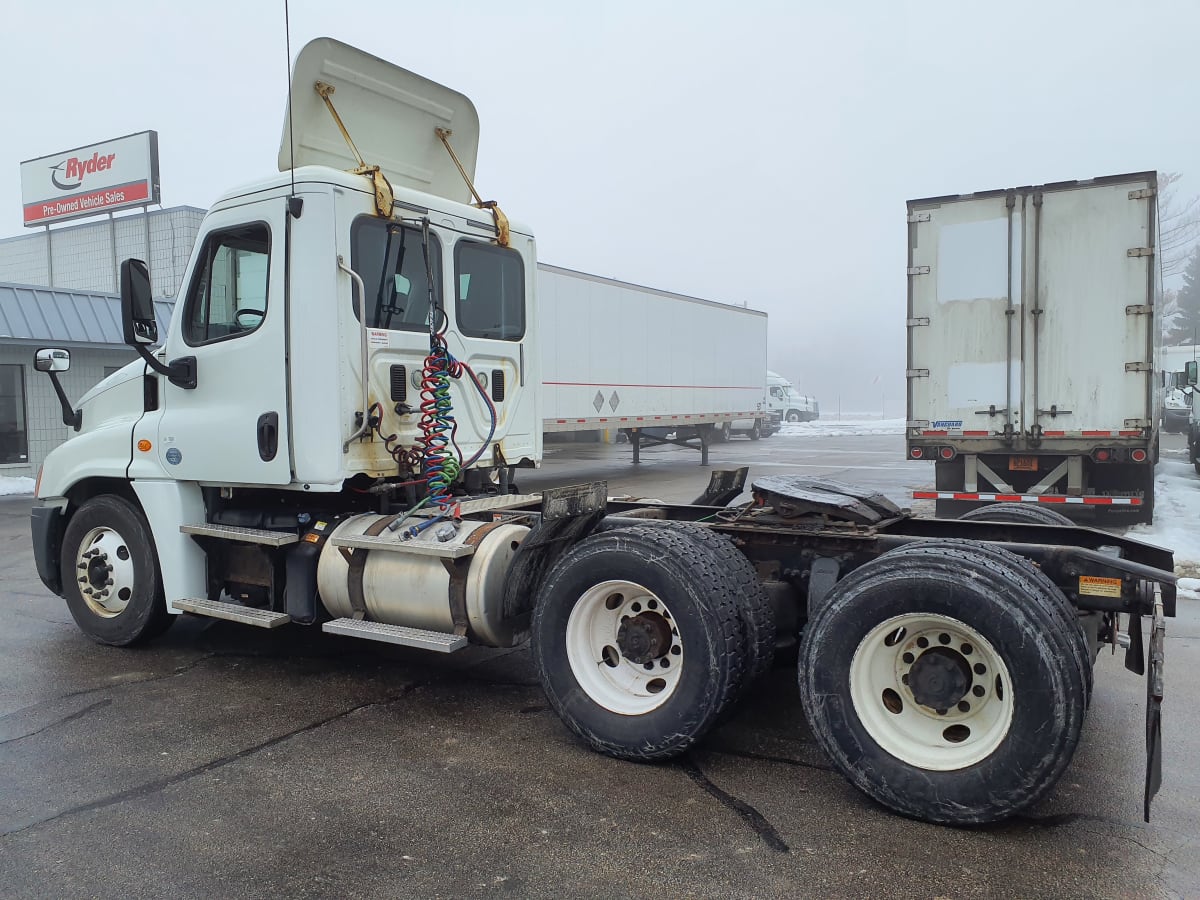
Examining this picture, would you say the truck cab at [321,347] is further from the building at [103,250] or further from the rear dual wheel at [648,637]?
the building at [103,250]

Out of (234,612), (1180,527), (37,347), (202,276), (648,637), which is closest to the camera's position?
(648,637)

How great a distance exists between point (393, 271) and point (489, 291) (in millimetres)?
835

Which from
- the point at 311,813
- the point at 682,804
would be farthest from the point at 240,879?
the point at 682,804

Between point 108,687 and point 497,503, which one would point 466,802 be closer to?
point 497,503

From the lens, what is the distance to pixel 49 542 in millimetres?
6316

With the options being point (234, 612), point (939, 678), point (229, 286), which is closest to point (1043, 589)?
point (939, 678)

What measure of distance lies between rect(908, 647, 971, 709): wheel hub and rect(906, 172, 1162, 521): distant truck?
7.52 m

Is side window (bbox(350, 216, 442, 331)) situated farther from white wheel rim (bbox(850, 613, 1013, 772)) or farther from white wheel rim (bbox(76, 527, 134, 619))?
white wheel rim (bbox(850, 613, 1013, 772))

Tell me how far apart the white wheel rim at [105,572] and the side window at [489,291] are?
2.61 meters

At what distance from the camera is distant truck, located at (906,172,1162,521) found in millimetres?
9914

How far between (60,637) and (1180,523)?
37.2 ft

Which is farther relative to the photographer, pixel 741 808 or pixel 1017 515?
pixel 1017 515

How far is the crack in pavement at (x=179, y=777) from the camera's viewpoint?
12.1 feet

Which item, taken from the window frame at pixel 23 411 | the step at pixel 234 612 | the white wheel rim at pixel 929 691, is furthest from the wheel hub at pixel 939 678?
the window frame at pixel 23 411
